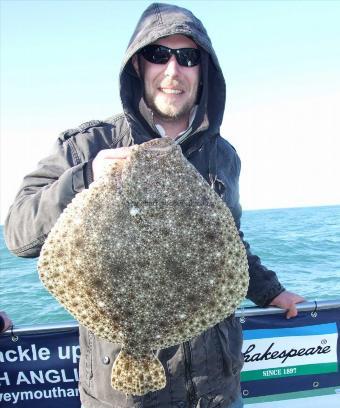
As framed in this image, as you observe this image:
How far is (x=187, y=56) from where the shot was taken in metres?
2.73

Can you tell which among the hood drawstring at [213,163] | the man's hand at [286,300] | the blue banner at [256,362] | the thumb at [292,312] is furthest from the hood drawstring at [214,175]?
the blue banner at [256,362]

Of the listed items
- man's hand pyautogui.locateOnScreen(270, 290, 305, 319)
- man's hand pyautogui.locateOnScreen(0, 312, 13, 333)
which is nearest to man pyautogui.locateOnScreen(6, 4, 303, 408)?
man's hand pyautogui.locateOnScreen(270, 290, 305, 319)

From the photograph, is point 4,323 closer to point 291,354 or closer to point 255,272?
point 255,272

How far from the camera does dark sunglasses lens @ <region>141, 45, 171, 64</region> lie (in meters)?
2.68

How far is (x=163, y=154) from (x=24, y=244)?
0.87 meters

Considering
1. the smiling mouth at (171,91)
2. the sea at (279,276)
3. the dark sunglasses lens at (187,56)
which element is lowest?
the sea at (279,276)

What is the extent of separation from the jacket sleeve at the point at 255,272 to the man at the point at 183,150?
0.01m

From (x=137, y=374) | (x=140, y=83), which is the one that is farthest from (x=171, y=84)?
(x=137, y=374)

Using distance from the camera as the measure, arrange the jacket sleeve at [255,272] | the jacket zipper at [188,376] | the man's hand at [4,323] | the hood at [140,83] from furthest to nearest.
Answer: the man's hand at [4,323]
the jacket sleeve at [255,272]
the hood at [140,83]
the jacket zipper at [188,376]

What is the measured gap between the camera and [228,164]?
114 inches

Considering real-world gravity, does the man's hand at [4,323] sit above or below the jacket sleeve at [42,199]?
below

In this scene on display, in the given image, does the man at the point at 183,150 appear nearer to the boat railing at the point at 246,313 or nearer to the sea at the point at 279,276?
the boat railing at the point at 246,313

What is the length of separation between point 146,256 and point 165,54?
4.61 ft

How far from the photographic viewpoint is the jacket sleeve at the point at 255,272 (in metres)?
2.85
